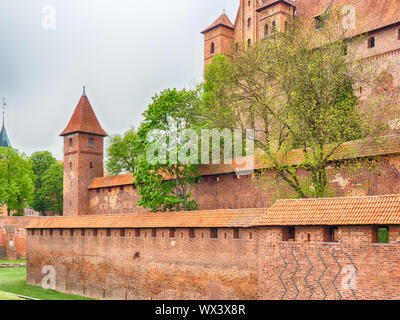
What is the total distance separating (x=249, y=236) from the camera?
52.4ft

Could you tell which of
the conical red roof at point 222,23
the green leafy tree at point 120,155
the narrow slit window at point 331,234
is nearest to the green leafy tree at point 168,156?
the narrow slit window at point 331,234

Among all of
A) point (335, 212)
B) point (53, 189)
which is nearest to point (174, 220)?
point (335, 212)

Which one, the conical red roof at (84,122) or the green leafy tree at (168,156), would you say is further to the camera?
the conical red roof at (84,122)

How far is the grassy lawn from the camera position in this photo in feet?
77.4

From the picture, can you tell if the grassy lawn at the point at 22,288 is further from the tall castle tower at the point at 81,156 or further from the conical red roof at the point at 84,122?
the conical red roof at the point at 84,122

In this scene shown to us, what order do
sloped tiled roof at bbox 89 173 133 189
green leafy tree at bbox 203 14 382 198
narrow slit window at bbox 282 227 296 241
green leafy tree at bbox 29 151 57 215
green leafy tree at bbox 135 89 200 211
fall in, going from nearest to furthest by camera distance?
narrow slit window at bbox 282 227 296 241, green leafy tree at bbox 203 14 382 198, green leafy tree at bbox 135 89 200 211, sloped tiled roof at bbox 89 173 133 189, green leafy tree at bbox 29 151 57 215

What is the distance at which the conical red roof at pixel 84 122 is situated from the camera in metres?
33.8

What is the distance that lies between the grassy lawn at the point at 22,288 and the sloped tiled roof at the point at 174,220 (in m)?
3.14

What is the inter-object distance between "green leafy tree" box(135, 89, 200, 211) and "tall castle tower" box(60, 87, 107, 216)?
10127mm

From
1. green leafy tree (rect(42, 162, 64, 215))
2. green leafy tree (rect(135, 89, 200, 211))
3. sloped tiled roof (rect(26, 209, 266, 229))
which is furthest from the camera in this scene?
green leafy tree (rect(42, 162, 64, 215))

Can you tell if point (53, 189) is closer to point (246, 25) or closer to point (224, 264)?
point (246, 25)

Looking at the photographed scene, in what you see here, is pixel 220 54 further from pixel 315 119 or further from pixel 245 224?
pixel 245 224

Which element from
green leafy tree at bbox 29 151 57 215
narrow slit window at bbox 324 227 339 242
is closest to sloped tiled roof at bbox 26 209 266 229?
narrow slit window at bbox 324 227 339 242

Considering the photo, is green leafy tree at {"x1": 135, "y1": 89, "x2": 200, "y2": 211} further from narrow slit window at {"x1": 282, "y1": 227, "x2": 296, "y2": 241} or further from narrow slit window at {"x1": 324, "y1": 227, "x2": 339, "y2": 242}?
narrow slit window at {"x1": 324, "y1": 227, "x2": 339, "y2": 242}
